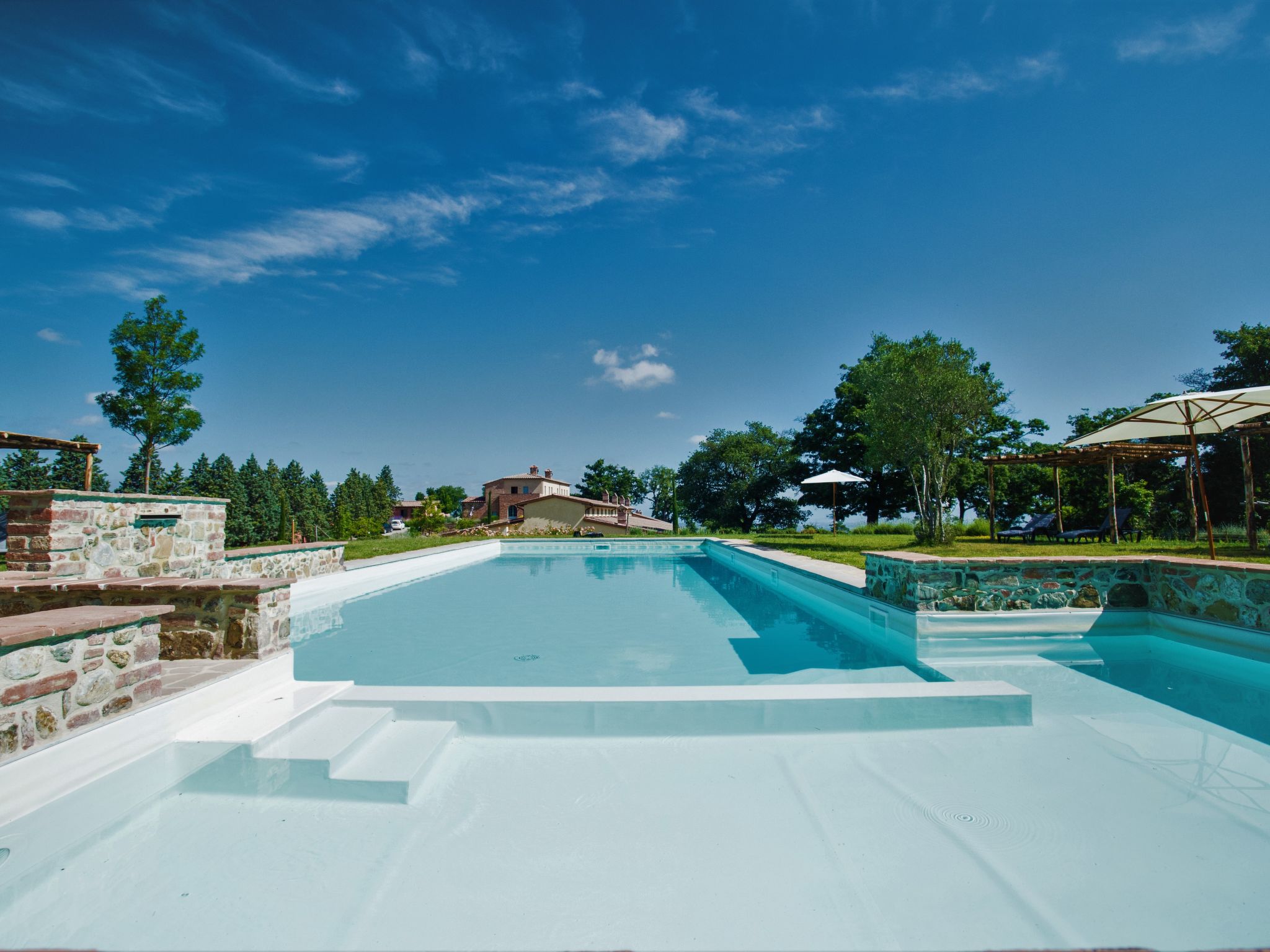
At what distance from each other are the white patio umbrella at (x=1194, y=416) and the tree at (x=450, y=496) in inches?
2498

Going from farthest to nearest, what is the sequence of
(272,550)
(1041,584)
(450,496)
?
(450,496)
(272,550)
(1041,584)

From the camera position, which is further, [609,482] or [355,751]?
[609,482]

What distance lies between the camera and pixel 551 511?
38.2 m

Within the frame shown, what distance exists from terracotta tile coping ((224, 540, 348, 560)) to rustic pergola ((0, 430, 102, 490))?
5.39 ft

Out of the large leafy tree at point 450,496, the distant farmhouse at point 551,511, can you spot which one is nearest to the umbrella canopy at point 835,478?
the distant farmhouse at point 551,511

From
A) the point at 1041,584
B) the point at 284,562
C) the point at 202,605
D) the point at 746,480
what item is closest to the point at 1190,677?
the point at 1041,584

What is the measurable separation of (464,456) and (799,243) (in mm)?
26717

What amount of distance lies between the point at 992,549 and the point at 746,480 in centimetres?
1813

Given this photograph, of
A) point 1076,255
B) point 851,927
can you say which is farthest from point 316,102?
point 1076,255

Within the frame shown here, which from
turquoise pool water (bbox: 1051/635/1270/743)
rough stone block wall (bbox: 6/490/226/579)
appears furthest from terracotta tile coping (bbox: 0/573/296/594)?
turquoise pool water (bbox: 1051/635/1270/743)

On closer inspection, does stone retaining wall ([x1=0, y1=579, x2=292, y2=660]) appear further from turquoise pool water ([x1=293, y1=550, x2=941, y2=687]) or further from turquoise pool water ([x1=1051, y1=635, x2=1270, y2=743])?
turquoise pool water ([x1=1051, y1=635, x2=1270, y2=743])

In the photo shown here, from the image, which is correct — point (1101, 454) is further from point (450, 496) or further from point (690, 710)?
point (450, 496)

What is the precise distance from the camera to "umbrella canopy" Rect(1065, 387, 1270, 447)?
22.9 ft

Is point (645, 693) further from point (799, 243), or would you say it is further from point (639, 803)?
point (799, 243)
